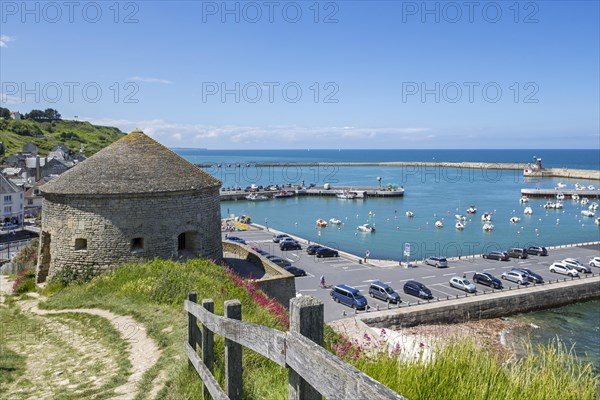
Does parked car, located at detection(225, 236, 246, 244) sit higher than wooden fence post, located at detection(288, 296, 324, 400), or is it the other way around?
wooden fence post, located at detection(288, 296, 324, 400)

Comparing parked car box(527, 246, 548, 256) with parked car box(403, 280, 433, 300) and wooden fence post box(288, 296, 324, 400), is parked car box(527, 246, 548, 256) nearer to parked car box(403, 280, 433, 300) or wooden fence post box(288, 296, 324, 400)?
parked car box(403, 280, 433, 300)

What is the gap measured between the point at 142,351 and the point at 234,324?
555 centimetres

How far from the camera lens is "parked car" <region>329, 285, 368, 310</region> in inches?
1019

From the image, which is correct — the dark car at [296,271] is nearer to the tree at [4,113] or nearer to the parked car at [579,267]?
the parked car at [579,267]

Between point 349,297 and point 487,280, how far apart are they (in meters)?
11.2

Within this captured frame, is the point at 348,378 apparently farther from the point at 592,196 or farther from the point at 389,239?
the point at 592,196

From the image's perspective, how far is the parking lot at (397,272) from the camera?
2889 cm

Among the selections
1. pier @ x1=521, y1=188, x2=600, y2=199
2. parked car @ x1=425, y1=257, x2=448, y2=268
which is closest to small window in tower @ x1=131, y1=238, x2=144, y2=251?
parked car @ x1=425, y1=257, x2=448, y2=268

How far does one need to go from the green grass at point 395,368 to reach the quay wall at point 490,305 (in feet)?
47.8

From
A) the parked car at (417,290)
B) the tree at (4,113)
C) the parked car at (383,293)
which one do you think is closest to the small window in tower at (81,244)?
the parked car at (383,293)

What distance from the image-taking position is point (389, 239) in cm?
5544

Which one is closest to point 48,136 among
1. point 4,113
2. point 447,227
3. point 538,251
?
point 4,113

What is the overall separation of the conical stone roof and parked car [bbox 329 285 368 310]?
1181cm

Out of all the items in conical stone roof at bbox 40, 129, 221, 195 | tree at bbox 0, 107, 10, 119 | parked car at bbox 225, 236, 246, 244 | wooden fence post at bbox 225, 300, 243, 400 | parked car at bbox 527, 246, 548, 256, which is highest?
tree at bbox 0, 107, 10, 119
